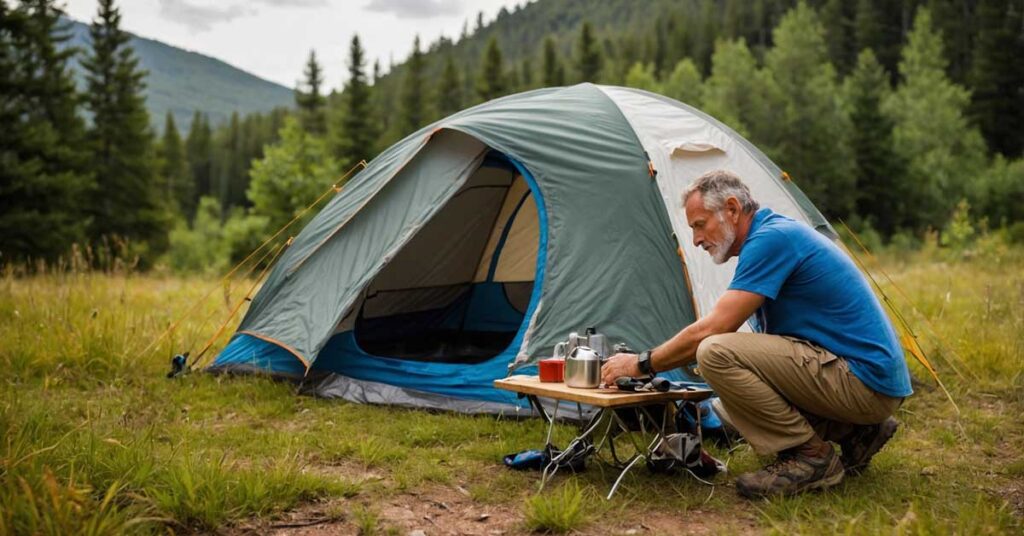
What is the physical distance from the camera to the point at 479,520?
10.4 feet

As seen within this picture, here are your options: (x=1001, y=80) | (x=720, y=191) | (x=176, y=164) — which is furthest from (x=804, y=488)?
(x=176, y=164)

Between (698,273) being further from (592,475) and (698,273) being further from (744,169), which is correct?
(592,475)

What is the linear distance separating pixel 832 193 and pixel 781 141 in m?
2.90

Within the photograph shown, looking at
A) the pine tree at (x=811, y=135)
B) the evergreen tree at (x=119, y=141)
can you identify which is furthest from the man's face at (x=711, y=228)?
the evergreen tree at (x=119, y=141)

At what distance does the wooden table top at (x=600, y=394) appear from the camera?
3.14 m

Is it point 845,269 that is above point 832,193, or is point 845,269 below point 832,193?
below

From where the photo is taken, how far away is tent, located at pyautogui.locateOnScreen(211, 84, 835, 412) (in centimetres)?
468

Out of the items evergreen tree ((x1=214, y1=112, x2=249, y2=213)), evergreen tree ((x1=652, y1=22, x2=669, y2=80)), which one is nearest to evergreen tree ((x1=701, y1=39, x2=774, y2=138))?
evergreen tree ((x1=652, y1=22, x2=669, y2=80))

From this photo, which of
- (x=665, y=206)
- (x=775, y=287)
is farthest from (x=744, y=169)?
(x=775, y=287)

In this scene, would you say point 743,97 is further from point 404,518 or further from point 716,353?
point 404,518

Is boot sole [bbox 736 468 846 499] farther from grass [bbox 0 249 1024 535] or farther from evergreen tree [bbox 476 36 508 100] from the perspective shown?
evergreen tree [bbox 476 36 508 100]

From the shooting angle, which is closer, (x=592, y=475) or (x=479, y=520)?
(x=479, y=520)

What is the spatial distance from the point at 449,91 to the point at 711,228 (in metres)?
42.2

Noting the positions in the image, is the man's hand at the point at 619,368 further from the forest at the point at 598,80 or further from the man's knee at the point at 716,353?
the forest at the point at 598,80
